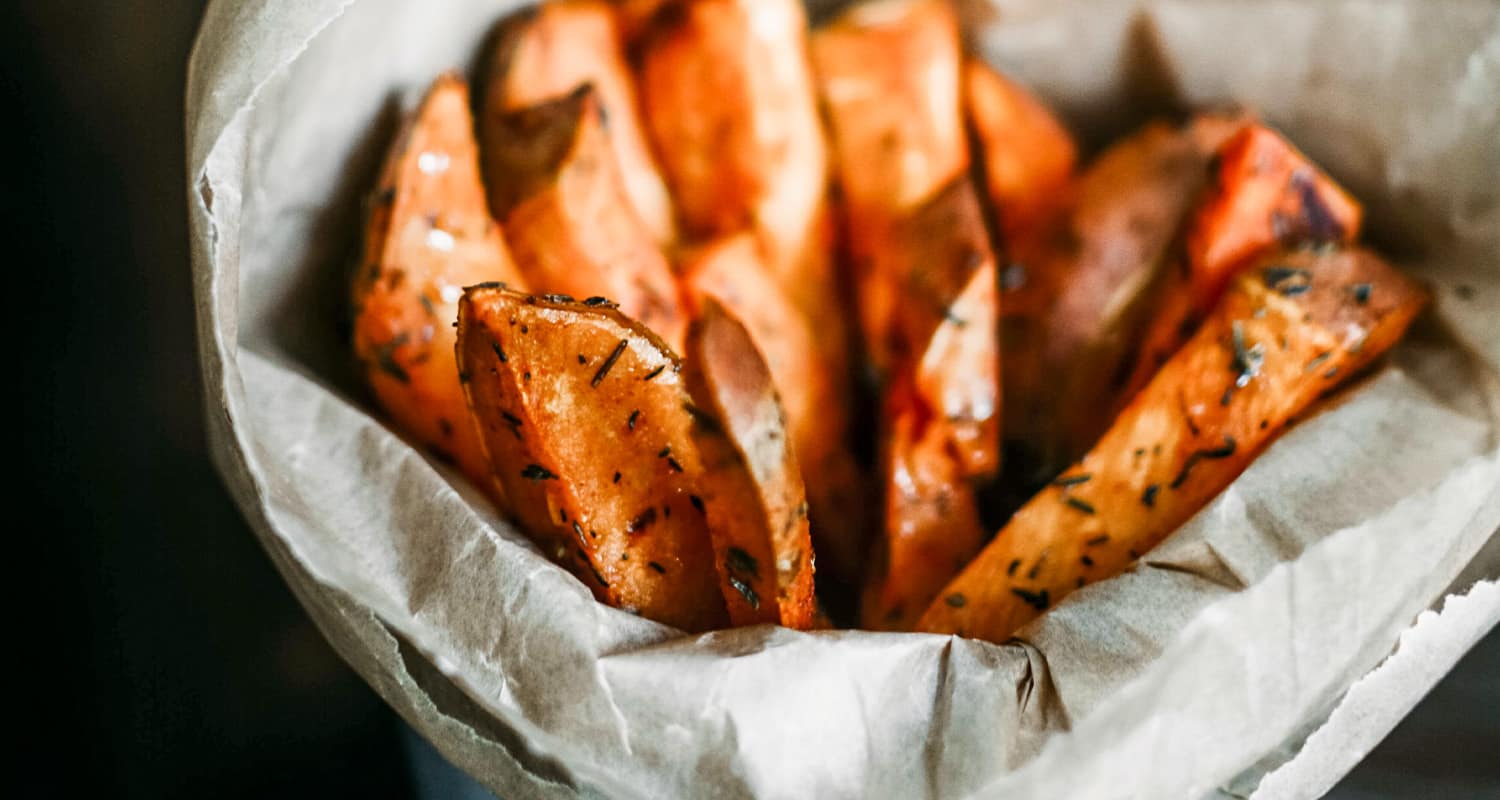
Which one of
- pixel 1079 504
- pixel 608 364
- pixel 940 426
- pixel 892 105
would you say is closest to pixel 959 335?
pixel 940 426

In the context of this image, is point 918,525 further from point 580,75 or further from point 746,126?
point 580,75

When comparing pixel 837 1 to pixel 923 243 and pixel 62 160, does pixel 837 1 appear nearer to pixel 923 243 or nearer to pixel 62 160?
pixel 923 243

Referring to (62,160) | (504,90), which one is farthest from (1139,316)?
(62,160)

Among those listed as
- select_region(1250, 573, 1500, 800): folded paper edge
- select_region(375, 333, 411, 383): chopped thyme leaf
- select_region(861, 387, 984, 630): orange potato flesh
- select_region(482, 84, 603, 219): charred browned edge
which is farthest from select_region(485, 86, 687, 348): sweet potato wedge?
select_region(1250, 573, 1500, 800): folded paper edge

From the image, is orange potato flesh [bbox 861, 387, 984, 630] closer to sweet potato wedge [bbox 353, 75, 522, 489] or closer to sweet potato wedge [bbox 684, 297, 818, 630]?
sweet potato wedge [bbox 684, 297, 818, 630]

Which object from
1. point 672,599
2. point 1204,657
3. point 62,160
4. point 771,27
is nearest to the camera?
point 1204,657

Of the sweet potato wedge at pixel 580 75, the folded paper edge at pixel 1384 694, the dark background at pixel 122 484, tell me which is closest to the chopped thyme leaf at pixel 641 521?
the sweet potato wedge at pixel 580 75

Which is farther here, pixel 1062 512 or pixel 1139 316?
pixel 1139 316
